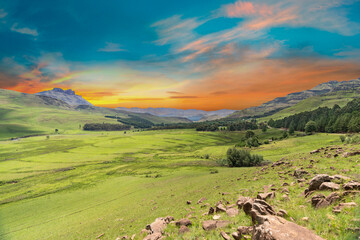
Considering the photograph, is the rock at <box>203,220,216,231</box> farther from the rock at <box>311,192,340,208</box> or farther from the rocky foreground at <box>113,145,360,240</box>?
the rock at <box>311,192,340,208</box>

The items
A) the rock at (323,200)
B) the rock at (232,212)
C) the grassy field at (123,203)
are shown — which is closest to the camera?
the rock at (323,200)

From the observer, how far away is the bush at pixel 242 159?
6431 cm

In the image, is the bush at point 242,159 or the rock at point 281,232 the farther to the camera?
the bush at point 242,159

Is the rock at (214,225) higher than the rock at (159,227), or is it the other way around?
the rock at (214,225)

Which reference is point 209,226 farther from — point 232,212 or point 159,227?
point 159,227

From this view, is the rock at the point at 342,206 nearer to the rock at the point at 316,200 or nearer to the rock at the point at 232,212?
the rock at the point at 316,200

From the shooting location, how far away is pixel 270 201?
15.2 m

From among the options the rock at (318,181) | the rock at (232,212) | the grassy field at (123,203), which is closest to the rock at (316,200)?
the grassy field at (123,203)

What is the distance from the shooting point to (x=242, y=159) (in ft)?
218

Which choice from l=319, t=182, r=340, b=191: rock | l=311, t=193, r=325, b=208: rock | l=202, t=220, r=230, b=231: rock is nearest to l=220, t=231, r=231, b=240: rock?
l=202, t=220, r=230, b=231: rock

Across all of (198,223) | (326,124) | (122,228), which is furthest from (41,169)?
(326,124)

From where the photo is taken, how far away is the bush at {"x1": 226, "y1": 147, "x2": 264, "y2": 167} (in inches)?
2532

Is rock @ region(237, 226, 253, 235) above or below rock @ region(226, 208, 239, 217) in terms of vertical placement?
above

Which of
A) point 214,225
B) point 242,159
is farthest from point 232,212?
point 242,159
